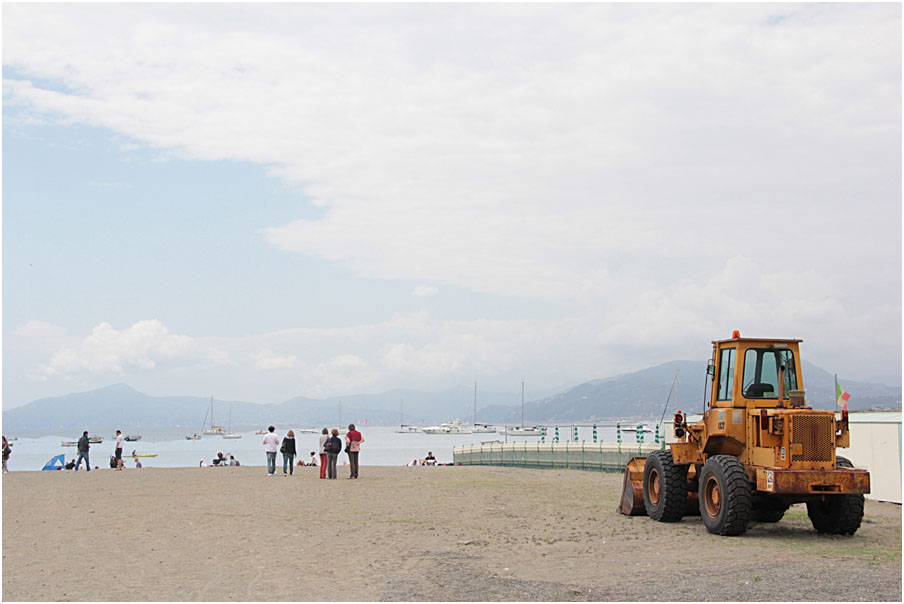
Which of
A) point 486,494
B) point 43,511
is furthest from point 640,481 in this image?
point 43,511

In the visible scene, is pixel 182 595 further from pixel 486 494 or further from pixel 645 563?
pixel 486 494

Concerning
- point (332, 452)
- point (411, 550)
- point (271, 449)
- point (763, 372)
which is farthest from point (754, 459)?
point (271, 449)

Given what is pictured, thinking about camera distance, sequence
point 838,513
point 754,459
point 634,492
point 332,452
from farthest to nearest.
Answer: point 332,452 → point 634,492 → point 754,459 → point 838,513

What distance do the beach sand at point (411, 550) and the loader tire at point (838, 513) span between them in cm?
23

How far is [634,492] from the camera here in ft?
58.5

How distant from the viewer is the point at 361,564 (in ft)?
40.6

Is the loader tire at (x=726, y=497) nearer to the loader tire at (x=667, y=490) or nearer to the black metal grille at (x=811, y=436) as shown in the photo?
the black metal grille at (x=811, y=436)

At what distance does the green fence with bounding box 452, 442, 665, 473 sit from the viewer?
110 ft

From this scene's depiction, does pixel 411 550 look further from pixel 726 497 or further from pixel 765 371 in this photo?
pixel 765 371

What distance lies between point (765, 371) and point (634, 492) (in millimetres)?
3681

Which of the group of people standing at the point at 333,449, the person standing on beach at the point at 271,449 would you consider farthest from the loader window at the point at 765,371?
the person standing on beach at the point at 271,449

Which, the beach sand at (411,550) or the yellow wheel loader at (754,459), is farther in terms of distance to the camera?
the yellow wheel loader at (754,459)

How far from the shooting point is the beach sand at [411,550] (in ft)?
34.6

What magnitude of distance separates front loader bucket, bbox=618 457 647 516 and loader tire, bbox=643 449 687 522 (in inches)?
14.9
